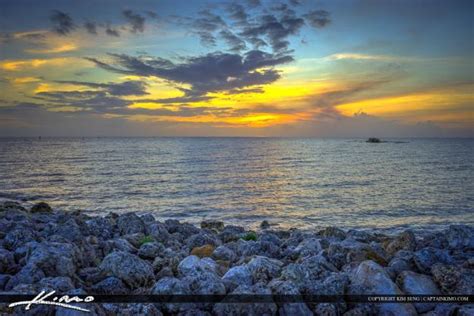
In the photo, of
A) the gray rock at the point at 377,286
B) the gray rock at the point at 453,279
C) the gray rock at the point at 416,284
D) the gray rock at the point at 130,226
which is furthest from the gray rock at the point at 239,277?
the gray rock at the point at 130,226

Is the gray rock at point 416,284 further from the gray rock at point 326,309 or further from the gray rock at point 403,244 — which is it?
the gray rock at point 403,244

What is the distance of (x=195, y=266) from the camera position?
289 inches

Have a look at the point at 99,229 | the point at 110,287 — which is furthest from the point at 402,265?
the point at 99,229

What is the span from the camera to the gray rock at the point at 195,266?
7.16 meters

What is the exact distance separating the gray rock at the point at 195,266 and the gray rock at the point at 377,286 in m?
2.84

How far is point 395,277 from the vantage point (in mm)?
6965

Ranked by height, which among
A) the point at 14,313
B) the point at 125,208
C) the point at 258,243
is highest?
the point at 14,313

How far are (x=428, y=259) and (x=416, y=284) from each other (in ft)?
4.03

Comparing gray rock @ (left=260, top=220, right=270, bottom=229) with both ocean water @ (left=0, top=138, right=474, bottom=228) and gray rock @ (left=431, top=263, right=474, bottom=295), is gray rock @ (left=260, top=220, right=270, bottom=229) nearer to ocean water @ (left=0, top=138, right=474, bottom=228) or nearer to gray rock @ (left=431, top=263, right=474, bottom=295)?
ocean water @ (left=0, top=138, right=474, bottom=228)

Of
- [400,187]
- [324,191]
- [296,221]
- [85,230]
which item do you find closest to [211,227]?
[296,221]

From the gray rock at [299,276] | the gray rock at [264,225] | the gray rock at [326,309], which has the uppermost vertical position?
the gray rock at [299,276]

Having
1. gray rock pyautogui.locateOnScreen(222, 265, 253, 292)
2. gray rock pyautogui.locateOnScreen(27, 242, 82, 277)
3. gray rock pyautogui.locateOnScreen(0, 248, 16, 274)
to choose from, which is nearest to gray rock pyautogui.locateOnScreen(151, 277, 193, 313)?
gray rock pyautogui.locateOnScreen(222, 265, 253, 292)

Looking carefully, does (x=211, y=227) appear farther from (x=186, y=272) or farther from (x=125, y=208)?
(x=186, y=272)

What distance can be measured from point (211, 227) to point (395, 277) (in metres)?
12.9
